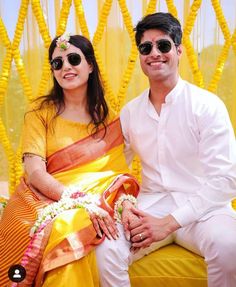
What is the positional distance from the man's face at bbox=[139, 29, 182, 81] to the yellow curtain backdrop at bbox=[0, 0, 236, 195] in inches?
20.1

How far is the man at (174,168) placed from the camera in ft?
4.98

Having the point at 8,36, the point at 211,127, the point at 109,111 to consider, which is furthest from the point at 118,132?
the point at 8,36

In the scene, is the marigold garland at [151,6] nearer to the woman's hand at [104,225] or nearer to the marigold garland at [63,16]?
the marigold garland at [63,16]

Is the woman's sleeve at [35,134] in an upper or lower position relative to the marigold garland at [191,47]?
lower

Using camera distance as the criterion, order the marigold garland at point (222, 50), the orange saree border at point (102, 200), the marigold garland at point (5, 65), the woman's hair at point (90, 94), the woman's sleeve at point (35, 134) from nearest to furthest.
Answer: the orange saree border at point (102, 200)
the woman's sleeve at point (35, 134)
the woman's hair at point (90, 94)
the marigold garland at point (222, 50)
the marigold garland at point (5, 65)

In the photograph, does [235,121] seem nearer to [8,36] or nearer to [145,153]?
[145,153]

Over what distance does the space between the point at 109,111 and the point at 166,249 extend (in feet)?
2.22

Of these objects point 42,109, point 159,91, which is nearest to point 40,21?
point 42,109

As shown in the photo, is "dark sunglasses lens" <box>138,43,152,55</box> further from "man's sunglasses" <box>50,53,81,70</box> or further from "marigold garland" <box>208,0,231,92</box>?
"marigold garland" <box>208,0,231,92</box>

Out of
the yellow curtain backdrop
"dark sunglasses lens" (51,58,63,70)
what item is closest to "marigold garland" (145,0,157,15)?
the yellow curtain backdrop

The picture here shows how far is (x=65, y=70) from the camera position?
1846 millimetres

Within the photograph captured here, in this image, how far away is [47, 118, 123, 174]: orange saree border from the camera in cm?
182

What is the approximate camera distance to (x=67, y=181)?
178cm

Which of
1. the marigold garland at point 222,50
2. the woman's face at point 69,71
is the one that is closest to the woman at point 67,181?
the woman's face at point 69,71
